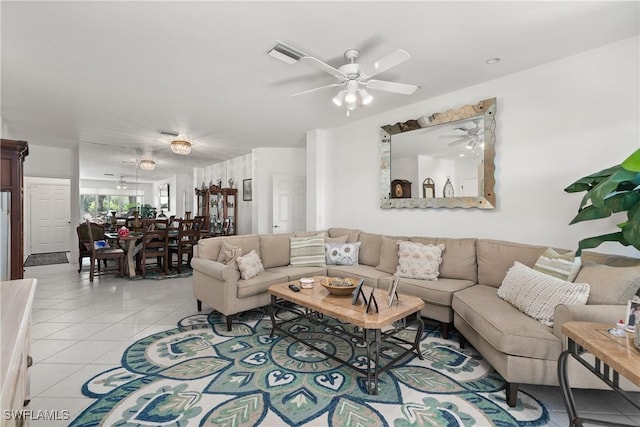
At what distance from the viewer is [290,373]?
214 cm

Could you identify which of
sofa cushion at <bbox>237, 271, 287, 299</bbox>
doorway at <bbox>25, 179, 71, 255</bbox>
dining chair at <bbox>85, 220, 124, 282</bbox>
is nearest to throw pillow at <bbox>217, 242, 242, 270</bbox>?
sofa cushion at <bbox>237, 271, 287, 299</bbox>

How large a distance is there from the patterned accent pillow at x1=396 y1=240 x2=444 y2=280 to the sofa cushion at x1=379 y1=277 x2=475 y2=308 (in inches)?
3.2

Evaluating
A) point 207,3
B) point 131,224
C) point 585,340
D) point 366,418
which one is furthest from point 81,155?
point 585,340

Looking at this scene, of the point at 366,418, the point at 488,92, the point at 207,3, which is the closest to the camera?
the point at 366,418

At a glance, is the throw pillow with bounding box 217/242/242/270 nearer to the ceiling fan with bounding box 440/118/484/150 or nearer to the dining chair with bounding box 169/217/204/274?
the dining chair with bounding box 169/217/204/274

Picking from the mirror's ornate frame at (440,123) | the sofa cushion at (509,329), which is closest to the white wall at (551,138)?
the mirror's ornate frame at (440,123)

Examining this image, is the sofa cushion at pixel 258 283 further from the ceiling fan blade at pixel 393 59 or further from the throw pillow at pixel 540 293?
the ceiling fan blade at pixel 393 59

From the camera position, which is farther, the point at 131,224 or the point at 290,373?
the point at 131,224

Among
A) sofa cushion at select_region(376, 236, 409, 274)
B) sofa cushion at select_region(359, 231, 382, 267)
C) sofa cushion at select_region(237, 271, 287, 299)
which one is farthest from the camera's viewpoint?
sofa cushion at select_region(359, 231, 382, 267)

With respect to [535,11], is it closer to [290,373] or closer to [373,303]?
[373,303]

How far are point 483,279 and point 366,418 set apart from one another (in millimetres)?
1936


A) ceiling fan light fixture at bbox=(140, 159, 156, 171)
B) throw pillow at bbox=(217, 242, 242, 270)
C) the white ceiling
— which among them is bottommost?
throw pillow at bbox=(217, 242, 242, 270)

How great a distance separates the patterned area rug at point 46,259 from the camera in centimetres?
629

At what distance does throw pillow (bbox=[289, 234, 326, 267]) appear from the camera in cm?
380
